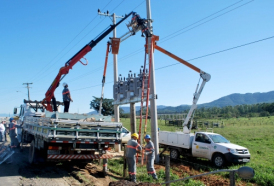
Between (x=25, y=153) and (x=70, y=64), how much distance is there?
17.7 feet

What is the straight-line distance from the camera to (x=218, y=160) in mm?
13086

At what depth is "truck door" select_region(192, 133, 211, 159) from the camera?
542 inches

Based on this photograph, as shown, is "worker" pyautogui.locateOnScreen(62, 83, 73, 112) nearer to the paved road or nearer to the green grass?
the paved road

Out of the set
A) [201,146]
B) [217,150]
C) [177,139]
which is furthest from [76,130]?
[177,139]

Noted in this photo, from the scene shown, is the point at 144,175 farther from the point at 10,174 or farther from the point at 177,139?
the point at 177,139

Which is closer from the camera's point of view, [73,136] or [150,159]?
[73,136]

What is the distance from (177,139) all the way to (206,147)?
6.78ft

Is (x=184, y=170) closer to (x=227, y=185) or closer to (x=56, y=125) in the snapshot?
(x=227, y=185)

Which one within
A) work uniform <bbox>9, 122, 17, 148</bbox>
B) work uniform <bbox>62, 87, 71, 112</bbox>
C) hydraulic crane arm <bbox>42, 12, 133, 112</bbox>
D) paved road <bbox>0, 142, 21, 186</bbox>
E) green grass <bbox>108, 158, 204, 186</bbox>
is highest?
hydraulic crane arm <bbox>42, 12, 133, 112</bbox>

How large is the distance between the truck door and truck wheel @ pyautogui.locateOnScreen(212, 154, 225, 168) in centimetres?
48

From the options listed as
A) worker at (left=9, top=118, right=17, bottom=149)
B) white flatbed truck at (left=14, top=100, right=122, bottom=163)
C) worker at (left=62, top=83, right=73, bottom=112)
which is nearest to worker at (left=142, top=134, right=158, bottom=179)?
white flatbed truck at (left=14, top=100, right=122, bottom=163)

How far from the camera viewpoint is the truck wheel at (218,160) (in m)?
12.9

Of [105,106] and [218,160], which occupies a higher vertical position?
[105,106]

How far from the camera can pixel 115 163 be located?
12.5 m
